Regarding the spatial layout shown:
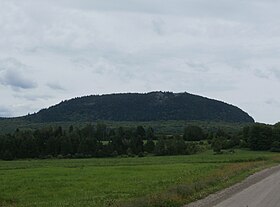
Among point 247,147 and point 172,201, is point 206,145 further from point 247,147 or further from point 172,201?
point 172,201

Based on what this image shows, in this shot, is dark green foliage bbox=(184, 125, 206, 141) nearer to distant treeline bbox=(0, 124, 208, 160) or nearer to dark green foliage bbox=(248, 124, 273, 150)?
distant treeline bbox=(0, 124, 208, 160)

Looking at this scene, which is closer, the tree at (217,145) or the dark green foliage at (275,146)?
the tree at (217,145)

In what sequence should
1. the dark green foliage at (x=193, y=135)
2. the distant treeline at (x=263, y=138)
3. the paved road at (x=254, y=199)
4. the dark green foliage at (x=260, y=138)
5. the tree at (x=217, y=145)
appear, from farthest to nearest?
the dark green foliage at (x=193, y=135) → the dark green foliage at (x=260, y=138) → the distant treeline at (x=263, y=138) → the tree at (x=217, y=145) → the paved road at (x=254, y=199)

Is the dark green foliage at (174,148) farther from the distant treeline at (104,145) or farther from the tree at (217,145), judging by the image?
the tree at (217,145)

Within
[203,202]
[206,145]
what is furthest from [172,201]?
[206,145]

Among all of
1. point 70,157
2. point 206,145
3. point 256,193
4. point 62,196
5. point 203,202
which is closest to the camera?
point 203,202

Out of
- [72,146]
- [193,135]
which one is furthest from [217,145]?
[72,146]

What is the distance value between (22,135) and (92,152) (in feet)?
54.0

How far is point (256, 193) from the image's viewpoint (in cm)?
2909

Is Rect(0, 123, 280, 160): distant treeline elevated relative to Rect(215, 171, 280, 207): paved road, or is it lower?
elevated

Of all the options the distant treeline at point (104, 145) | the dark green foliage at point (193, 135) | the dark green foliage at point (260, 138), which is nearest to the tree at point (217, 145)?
the distant treeline at point (104, 145)

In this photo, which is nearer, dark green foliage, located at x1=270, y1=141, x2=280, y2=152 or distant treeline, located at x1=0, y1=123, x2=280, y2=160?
distant treeline, located at x1=0, y1=123, x2=280, y2=160

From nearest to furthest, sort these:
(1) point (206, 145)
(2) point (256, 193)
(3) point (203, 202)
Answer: (3) point (203, 202) → (2) point (256, 193) → (1) point (206, 145)

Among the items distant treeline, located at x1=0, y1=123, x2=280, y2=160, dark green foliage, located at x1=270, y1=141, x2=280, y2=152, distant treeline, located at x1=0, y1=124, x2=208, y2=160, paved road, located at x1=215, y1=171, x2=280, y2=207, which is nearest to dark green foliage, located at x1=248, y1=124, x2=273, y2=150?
distant treeline, located at x1=0, y1=123, x2=280, y2=160
